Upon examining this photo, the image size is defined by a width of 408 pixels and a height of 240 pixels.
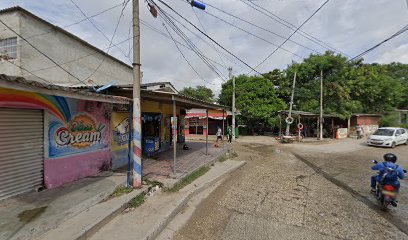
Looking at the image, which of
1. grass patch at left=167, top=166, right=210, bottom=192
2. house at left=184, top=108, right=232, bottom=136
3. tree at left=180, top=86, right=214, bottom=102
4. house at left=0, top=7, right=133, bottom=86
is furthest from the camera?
tree at left=180, top=86, right=214, bottom=102

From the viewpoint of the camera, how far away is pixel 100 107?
7109mm

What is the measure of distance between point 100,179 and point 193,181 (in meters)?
2.86

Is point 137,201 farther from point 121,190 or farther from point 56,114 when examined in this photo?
point 56,114

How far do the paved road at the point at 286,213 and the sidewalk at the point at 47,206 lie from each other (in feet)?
7.29

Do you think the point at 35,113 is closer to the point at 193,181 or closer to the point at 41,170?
the point at 41,170

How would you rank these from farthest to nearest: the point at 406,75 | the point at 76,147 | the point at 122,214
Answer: the point at 406,75 → the point at 76,147 → the point at 122,214

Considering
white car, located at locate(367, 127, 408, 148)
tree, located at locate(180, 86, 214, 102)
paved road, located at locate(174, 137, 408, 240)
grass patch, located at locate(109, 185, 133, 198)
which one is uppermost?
tree, located at locate(180, 86, 214, 102)

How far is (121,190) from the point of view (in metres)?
5.64

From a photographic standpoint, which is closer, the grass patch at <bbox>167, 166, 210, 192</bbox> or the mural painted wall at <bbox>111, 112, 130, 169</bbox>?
the grass patch at <bbox>167, 166, 210, 192</bbox>

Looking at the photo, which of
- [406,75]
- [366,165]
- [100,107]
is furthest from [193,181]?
[406,75]

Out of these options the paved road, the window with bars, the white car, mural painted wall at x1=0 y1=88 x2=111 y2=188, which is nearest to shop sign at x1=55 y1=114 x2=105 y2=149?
mural painted wall at x1=0 y1=88 x2=111 y2=188

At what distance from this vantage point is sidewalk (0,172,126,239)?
3.58 meters

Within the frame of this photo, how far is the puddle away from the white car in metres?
20.0

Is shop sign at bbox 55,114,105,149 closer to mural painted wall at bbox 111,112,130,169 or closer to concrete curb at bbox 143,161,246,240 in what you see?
mural painted wall at bbox 111,112,130,169
